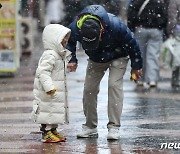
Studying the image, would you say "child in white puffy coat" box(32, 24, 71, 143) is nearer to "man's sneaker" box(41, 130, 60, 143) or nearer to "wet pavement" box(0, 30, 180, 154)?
"man's sneaker" box(41, 130, 60, 143)

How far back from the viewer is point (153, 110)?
13047mm

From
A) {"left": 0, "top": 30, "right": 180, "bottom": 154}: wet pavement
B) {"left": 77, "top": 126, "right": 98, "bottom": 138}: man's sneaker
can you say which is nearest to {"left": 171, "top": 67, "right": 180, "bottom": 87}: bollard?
{"left": 0, "top": 30, "right": 180, "bottom": 154}: wet pavement

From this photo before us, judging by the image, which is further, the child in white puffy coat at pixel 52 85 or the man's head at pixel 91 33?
the child in white puffy coat at pixel 52 85

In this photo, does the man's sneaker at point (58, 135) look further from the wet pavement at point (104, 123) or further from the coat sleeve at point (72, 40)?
the coat sleeve at point (72, 40)

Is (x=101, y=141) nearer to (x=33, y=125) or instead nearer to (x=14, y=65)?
(x=33, y=125)

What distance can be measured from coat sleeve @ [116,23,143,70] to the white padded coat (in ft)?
2.13

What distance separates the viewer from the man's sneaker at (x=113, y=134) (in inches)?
404

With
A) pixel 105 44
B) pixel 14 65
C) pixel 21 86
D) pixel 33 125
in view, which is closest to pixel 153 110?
pixel 33 125

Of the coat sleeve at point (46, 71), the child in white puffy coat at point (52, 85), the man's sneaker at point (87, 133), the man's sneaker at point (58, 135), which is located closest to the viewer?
the coat sleeve at point (46, 71)

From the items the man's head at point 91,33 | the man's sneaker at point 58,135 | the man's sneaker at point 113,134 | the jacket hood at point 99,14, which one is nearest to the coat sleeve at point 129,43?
the jacket hood at point 99,14

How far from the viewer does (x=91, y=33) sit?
9742 millimetres

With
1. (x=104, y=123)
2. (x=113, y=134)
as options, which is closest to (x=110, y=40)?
(x=113, y=134)

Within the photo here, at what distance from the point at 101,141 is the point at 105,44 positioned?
1165 millimetres

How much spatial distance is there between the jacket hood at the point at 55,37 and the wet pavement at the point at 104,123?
3.73 feet
